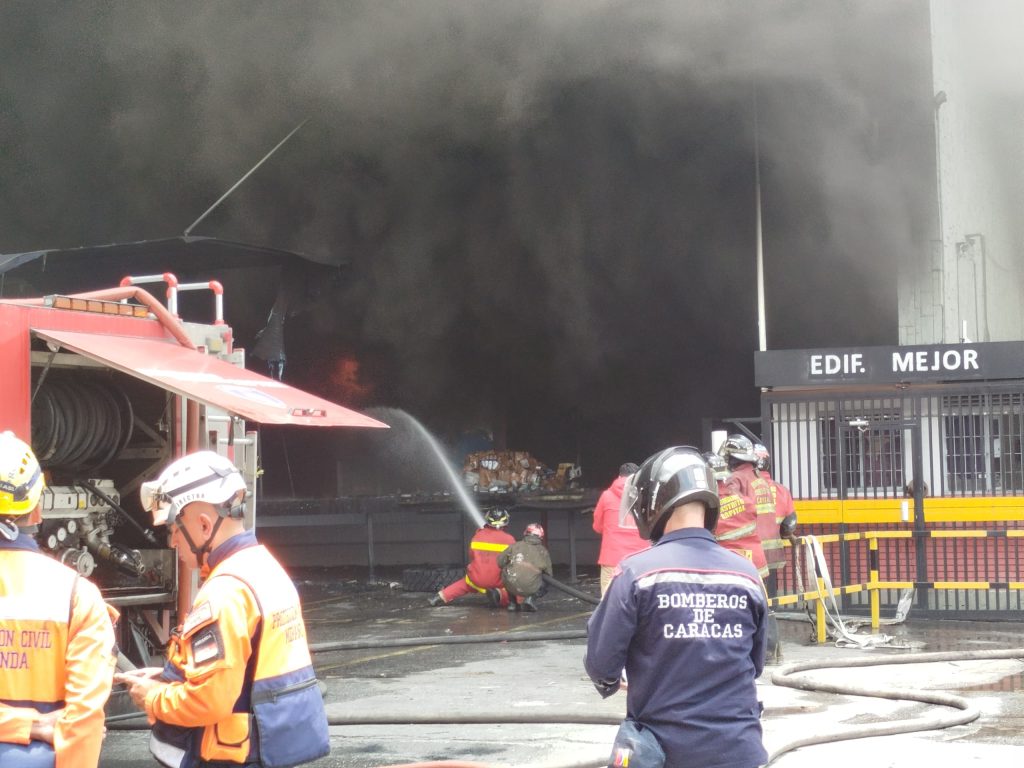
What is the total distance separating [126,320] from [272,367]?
9.46 m

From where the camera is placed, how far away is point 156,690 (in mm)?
2934

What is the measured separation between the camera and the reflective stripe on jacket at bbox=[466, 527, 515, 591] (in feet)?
41.0

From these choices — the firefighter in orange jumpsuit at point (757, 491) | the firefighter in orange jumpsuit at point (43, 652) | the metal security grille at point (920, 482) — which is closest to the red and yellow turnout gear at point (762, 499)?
the firefighter in orange jumpsuit at point (757, 491)

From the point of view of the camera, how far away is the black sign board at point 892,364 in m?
11.4

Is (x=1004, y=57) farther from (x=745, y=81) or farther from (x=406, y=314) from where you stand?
(x=406, y=314)

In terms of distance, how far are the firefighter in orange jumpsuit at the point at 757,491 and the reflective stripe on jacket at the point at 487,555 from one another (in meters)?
3.63

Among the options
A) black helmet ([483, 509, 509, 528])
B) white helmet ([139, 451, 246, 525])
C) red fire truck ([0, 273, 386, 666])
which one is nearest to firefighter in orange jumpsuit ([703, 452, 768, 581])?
red fire truck ([0, 273, 386, 666])

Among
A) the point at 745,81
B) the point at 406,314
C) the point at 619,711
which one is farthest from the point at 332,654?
the point at 406,314

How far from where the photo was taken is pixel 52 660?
116 inches

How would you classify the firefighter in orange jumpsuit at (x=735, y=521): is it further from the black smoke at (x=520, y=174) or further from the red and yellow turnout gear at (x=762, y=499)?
the black smoke at (x=520, y=174)

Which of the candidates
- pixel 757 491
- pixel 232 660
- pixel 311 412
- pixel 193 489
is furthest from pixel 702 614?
pixel 757 491

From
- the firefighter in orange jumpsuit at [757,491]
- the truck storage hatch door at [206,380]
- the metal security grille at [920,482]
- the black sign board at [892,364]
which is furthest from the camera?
the metal security grille at [920,482]

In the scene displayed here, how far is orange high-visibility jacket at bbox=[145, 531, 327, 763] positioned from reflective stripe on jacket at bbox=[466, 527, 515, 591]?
373 inches

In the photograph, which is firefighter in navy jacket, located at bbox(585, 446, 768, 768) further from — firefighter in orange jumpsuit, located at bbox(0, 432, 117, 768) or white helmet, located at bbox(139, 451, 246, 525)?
firefighter in orange jumpsuit, located at bbox(0, 432, 117, 768)
